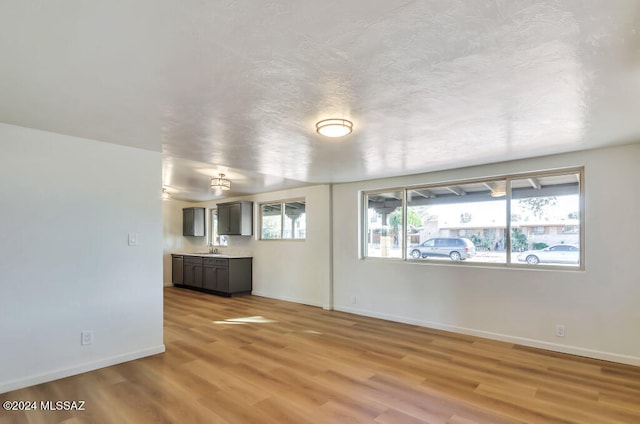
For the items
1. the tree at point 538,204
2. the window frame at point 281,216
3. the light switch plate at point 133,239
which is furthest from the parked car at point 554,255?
the light switch plate at point 133,239

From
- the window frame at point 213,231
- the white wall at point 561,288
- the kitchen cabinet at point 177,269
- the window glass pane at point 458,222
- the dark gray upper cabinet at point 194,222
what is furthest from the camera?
the dark gray upper cabinet at point 194,222

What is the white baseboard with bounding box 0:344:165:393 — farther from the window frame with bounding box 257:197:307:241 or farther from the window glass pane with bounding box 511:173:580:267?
the window glass pane with bounding box 511:173:580:267

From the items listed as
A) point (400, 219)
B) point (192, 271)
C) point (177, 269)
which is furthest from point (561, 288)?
point (177, 269)

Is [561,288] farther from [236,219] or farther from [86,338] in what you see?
[236,219]

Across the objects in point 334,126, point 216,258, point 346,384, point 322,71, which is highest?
point 322,71

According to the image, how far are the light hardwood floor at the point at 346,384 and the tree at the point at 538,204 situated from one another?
63.0 inches

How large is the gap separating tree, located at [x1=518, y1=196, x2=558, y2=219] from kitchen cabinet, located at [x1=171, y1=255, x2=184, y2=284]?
7463 mm

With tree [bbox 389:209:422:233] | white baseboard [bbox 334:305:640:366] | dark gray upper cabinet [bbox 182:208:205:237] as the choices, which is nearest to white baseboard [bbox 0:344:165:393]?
white baseboard [bbox 334:305:640:366]

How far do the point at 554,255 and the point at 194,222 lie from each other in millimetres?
7728

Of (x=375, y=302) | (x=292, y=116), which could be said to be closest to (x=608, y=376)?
(x=375, y=302)

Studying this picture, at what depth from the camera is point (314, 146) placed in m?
3.41

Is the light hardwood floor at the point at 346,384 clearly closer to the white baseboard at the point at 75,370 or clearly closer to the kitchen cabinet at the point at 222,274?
the white baseboard at the point at 75,370

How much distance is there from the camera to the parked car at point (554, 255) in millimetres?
3766

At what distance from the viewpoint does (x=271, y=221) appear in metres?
7.41
